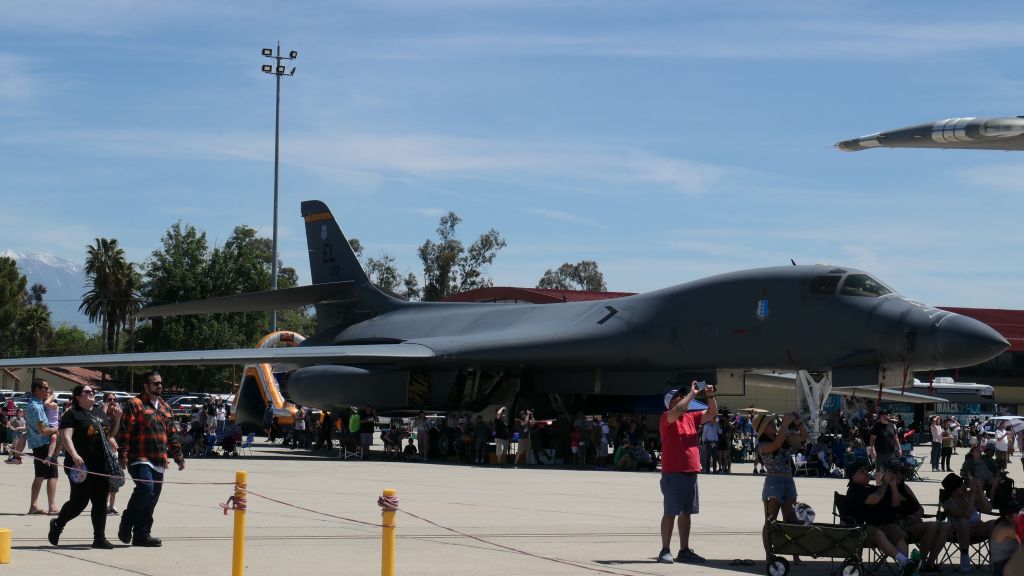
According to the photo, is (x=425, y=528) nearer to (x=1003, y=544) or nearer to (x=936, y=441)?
(x=1003, y=544)

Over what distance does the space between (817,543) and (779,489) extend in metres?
1.36

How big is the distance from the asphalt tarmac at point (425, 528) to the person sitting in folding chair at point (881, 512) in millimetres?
597

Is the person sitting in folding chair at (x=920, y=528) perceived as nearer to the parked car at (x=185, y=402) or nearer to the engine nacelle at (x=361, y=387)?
the engine nacelle at (x=361, y=387)

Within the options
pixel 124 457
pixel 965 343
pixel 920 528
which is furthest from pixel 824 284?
pixel 124 457

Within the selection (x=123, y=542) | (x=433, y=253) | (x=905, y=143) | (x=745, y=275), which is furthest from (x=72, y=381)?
(x=905, y=143)

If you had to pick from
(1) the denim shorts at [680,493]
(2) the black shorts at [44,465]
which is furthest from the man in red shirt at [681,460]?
(2) the black shorts at [44,465]

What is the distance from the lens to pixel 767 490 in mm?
10398

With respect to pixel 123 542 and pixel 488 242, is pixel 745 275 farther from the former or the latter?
pixel 488 242

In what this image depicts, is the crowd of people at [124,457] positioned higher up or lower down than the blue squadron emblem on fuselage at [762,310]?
lower down

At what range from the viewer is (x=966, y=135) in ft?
21.4

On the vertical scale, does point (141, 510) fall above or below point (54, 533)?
above

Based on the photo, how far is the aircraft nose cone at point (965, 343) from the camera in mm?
19359

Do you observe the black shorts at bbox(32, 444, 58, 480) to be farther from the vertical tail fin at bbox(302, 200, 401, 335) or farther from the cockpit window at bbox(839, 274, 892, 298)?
the vertical tail fin at bbox(302, 200, 401, 335)

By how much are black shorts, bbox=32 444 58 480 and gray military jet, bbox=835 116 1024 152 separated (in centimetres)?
897
